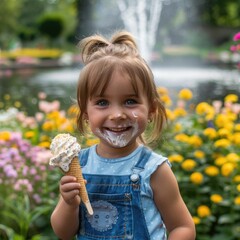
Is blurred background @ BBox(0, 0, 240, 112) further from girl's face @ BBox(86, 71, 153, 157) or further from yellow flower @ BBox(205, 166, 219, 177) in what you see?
girl's face @ BBox(86, 71, 153, 157)

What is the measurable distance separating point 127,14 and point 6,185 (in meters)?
13.5

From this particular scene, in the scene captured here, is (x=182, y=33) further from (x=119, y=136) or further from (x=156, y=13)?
(x=119, y=136)

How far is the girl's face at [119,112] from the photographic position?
1.64 metres

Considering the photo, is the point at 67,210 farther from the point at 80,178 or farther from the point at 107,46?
the point at 107,46

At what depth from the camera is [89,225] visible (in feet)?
5.68

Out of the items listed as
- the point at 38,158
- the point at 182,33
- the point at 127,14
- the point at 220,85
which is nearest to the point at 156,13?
the point at 127,14

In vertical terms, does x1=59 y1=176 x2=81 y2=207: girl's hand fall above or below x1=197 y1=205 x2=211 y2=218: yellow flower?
above

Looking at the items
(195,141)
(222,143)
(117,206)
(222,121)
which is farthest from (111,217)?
(222,121)

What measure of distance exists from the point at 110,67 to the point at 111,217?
46 centimetres

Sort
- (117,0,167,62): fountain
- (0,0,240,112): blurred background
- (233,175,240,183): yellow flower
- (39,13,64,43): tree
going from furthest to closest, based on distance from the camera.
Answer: (39,13,64,43): tree, (117,0,167,62): fountain, (0,0,240,112): blurred background, (233,175,240,183): yellow flower

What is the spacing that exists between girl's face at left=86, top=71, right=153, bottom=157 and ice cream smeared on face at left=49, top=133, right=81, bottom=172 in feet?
0.35

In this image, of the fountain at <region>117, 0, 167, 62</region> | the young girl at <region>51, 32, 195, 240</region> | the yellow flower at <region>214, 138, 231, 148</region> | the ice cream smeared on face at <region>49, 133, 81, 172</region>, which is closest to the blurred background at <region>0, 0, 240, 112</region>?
the fountain at <region>117, 0, 167, 62</region>

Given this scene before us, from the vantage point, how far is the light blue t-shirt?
1655mm

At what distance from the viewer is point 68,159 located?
1.60m
